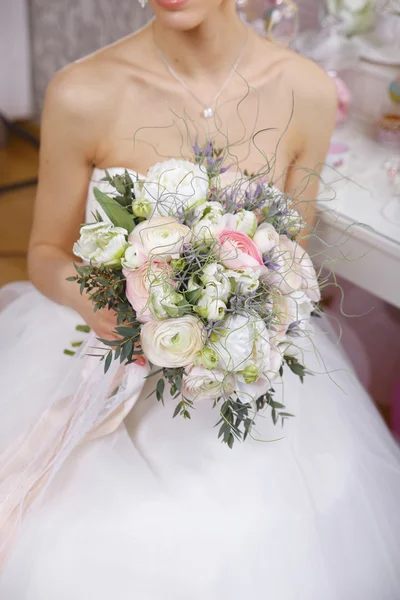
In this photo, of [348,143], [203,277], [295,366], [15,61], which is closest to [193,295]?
[203,277]

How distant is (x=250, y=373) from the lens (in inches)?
34.0

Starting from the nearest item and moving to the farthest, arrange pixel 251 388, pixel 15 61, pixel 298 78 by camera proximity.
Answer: pixel 251 388, pixel 298 78, pixel 15 61

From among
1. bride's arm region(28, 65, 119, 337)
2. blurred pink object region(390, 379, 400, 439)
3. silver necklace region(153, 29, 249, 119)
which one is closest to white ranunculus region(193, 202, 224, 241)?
bride's arm region(28, 65, 119, 337)

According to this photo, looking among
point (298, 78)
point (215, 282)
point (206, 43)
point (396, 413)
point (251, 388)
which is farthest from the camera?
point (396, 413)

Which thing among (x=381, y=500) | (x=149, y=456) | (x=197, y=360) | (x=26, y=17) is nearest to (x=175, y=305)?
(x=197, y=360)

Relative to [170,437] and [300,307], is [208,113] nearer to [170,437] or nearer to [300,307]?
[300,307]

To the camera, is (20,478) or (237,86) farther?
(237,86)

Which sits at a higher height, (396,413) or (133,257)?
(133,257)

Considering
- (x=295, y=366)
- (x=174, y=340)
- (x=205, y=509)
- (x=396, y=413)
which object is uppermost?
(x=174, y=340)

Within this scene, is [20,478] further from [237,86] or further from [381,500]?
[237,86]

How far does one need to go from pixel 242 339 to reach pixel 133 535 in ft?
1.21

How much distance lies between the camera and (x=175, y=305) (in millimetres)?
825

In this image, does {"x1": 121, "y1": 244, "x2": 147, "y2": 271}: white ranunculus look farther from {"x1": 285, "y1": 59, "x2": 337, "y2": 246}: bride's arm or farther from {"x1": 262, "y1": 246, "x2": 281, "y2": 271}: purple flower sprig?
{"x1": 285, "y1": 59, "x2": 337, "y2": 246}: bride's arm

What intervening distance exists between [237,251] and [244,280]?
4 centimetres
